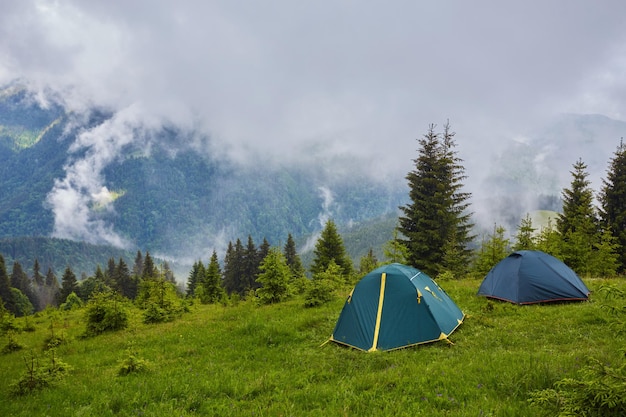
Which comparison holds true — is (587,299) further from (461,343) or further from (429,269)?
(429,269)

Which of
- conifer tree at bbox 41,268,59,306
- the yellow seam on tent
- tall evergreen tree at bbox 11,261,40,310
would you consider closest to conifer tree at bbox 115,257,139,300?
tall evergreen tree at bbox 11,261,40,310

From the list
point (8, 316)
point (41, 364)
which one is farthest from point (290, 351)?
A: point (8, 316)

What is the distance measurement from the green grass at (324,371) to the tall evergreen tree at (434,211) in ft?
46.7

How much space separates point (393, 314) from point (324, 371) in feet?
10.8

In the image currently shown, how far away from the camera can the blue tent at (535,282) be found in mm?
14109

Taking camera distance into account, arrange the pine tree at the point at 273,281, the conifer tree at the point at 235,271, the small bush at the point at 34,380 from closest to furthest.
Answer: the small bush at the point at 34,380 → the pine tree at the point at 273,281 → the conifer tree at the point at 235,271

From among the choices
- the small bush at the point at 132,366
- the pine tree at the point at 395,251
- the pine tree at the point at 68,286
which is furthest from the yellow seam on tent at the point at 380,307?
the pine tree at the point at 68,286

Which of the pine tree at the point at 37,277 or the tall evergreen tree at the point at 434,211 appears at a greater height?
the tall evergreen tree at the point at 434,211

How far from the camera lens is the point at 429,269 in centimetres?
2847

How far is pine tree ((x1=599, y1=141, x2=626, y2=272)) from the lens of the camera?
1299 inches

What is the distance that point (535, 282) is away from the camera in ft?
47.1

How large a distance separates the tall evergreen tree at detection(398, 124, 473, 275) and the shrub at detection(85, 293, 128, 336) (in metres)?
20.7

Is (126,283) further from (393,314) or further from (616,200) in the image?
(616,200)

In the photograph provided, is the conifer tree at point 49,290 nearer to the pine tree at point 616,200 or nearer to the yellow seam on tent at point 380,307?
the yellow seam on tent at point 380,307
